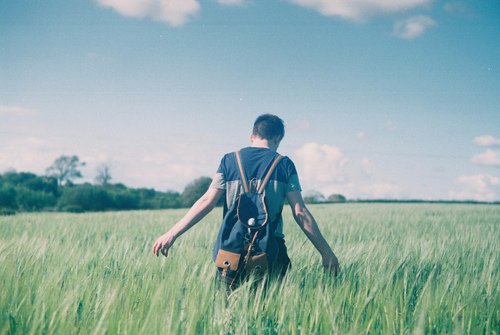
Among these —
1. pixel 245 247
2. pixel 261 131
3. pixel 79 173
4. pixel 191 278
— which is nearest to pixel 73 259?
pixel 191 278

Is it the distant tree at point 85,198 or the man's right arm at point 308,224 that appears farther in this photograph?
the distant tree at point 85,198

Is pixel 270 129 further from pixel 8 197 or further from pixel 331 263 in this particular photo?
pixel 8 197

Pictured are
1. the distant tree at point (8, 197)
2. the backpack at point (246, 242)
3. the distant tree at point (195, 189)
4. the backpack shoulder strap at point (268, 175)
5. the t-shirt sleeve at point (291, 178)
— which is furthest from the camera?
the distant tree at point (195, 189)

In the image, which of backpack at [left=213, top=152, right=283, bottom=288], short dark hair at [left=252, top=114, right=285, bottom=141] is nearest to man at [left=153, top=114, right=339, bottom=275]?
short dark hair at [left=252, top=114, right=285, bottom=141]

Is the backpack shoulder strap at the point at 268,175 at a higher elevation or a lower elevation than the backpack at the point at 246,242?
higher

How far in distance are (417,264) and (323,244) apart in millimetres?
1502

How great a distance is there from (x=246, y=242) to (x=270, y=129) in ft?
2.69

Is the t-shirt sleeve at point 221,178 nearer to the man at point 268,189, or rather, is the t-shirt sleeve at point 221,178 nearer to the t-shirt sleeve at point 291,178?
the man at point 268,189

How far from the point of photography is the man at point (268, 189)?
253cm

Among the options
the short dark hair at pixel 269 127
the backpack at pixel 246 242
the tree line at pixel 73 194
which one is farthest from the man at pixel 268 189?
the tree line at pixel 73 194

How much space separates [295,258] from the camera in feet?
11.5

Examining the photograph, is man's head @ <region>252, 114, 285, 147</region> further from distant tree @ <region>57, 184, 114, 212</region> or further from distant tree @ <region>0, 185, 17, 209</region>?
distant tree @ <region>57, 184, 114, 212</region>

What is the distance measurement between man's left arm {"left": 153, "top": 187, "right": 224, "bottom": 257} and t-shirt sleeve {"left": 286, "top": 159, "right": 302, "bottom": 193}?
1.58 ft

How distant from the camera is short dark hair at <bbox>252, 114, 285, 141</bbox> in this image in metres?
2.64
